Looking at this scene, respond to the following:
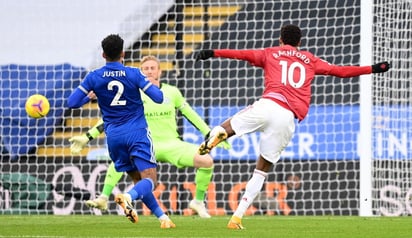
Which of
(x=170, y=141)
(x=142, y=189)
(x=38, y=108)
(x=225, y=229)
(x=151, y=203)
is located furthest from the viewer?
(x=170, y=141)

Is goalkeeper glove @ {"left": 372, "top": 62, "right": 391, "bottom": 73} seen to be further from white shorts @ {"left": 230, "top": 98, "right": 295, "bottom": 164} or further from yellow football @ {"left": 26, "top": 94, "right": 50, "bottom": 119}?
yellow football @ {"left": 26, "top": 94, "right": 50, "bottom": 119}

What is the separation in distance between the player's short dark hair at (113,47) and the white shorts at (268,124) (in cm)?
119

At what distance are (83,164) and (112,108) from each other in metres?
6.44

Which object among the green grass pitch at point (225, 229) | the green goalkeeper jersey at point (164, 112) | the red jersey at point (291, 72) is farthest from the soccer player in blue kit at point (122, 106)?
the green goalkeeper jersey at point (164, 112)

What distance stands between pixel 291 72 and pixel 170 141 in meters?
3.61

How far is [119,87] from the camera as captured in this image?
32.9 feet

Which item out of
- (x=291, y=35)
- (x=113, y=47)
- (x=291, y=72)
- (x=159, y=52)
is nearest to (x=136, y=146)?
(x=113, y=47)

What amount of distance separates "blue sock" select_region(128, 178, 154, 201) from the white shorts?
921mm

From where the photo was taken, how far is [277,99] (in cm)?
1029

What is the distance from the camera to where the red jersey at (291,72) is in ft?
33.8

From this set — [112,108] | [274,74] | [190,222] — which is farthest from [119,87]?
[190,222]

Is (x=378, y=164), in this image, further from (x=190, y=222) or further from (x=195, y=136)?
(x=190, y=222)

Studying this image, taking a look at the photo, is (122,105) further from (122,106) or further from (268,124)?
(268,124)

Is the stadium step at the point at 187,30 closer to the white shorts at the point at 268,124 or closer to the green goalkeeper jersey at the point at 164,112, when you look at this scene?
the green goalkeeper jersey at the point at 164,112
